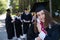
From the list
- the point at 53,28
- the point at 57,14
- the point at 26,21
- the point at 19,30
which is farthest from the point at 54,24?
the point at 19,30

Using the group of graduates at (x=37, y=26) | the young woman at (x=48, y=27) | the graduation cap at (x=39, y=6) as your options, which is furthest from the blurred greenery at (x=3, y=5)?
the young woman at (x=48, y=27)

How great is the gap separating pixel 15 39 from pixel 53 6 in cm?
312

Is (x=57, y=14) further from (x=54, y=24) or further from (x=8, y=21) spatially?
(x=54, y=24)

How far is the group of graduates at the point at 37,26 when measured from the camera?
363cm

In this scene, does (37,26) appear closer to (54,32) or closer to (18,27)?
(54,32)

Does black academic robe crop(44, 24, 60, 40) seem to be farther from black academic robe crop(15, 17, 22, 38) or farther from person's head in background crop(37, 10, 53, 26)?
black academic robe crop(15, 17, 22, 38)

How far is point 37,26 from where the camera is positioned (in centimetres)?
441

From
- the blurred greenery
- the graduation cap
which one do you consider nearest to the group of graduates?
the graduation cap

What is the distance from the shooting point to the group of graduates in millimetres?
3633

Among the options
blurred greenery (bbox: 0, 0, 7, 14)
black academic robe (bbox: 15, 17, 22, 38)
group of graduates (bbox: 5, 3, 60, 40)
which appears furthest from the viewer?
blurred greenery (bbox: 0, 0, 7, 14)

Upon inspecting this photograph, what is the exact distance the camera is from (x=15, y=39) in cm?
1264

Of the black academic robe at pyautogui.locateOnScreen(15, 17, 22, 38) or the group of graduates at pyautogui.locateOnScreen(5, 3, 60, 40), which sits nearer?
the group of graduates at pyautogui.locateOnScreen(5, 3, 60, 40)

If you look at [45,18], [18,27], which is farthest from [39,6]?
[18,27]

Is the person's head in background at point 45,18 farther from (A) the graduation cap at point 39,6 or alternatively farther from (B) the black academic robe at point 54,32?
(A) the graduation cap at point 39,6
